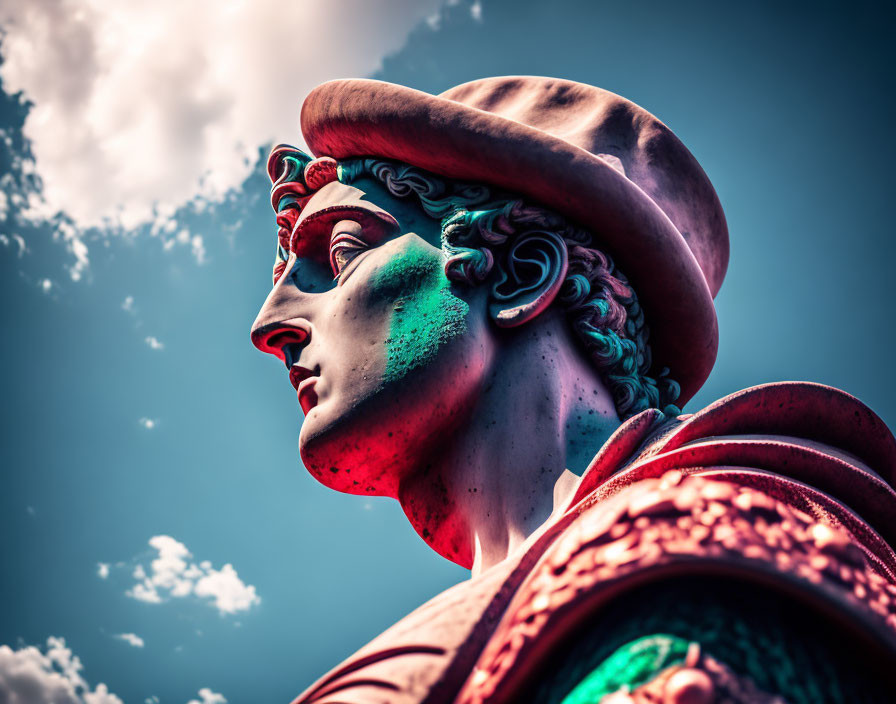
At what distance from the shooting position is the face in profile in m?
3.04

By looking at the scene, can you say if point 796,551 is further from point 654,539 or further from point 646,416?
point 646,416

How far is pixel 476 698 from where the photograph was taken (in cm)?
160

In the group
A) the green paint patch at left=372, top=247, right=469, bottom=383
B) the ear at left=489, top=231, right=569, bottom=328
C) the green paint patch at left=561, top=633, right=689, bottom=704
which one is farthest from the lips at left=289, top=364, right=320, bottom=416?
the green paint patch at left=561, top=633, right=689, bottom=704

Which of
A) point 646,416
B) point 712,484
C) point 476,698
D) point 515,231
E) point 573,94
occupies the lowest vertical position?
point 476,698

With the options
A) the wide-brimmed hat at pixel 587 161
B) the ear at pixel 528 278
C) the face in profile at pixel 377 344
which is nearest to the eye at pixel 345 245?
the face in profile at pixel 377 344

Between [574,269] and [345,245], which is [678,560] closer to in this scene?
[574,269]

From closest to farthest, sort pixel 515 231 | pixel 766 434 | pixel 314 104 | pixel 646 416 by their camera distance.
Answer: pixel 766 434 → pixel 646 416 → pixel 515 231 → pixel 314 104

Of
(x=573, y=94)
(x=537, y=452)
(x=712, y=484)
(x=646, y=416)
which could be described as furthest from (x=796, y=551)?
(x=573, y=94)

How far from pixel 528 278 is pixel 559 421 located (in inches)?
26.0

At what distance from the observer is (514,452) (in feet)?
9.75

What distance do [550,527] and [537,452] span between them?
94 cm

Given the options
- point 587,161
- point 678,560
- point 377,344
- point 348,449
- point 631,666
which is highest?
point 587,161

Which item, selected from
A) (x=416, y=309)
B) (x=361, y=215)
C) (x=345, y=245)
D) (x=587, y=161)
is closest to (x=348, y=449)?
(x=416, y=309)

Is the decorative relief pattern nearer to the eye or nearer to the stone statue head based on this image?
the stone statue head
